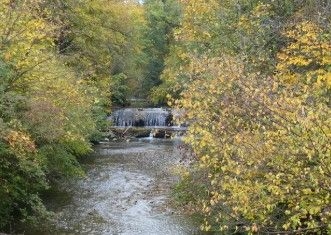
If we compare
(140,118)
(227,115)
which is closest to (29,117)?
(227,115)

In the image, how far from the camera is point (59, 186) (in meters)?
16.9

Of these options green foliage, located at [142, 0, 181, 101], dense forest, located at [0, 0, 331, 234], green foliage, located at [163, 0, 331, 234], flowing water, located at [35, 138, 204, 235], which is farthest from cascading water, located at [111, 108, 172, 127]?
green foliage, located at [163, 0, 331, 234]

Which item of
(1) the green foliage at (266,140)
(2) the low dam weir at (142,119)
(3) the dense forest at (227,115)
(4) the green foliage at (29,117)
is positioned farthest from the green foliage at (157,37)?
(1) the green foliage at (266,140)

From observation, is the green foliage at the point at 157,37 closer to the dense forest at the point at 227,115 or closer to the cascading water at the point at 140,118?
the cascading water at the point at 140,118

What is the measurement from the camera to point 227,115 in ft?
26.4

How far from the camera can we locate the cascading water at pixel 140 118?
107 ft

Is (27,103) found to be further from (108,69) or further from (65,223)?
Answer: (108,69)

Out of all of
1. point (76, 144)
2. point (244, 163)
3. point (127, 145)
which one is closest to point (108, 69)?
point (127, 145)

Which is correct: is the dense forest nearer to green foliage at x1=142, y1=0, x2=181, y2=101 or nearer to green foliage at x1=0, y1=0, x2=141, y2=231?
green foliage at x1=0, y1=0, x2=141, y2=231

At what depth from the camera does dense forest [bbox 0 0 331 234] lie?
21.4ft

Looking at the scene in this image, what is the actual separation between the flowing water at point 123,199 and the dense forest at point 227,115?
86 cm

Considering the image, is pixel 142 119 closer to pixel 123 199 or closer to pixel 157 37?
pixel 157 37

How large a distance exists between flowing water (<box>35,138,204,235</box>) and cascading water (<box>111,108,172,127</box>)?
883 centimetres

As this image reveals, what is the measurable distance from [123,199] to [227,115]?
827cm
